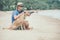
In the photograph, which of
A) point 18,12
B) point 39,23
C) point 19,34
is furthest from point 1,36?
point 39,23

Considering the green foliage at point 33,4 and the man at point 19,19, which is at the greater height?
the green foliage at point 33,4

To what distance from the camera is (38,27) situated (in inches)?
75.0

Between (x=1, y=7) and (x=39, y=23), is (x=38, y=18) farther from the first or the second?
(x=1, y=7)

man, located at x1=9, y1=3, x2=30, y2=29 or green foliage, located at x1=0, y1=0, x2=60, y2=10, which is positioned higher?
green foliage, located at x1=0, y1=0, x2=60, y2=10

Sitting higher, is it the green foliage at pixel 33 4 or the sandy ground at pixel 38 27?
the green foliage at pixel 33 4

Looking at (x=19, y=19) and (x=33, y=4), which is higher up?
(x=33, y=4)

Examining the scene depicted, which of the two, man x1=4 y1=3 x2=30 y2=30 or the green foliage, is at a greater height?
the green foliage

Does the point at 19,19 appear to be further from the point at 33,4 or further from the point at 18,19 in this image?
the point at 33,4

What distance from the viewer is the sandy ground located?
1867 millimetres

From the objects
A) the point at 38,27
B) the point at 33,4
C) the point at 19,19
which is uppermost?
the point at 33,4

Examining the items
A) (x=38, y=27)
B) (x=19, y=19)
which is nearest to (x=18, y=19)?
(x=19, y=19)

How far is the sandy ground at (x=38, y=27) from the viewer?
187 centimetres

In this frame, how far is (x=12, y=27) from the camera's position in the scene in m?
1.88

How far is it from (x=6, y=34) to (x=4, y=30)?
0.18 feet
